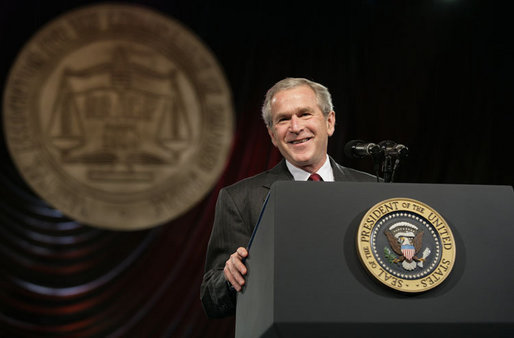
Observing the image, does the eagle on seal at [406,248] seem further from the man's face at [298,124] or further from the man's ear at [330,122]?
the man's ear at [330,122]

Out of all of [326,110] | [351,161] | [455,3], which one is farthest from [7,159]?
[455,3]

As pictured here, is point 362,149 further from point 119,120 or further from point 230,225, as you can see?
point 119,120

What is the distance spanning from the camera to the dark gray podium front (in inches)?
42.3

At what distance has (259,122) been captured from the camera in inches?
168

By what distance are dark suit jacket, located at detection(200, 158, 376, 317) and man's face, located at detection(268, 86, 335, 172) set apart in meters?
0.11

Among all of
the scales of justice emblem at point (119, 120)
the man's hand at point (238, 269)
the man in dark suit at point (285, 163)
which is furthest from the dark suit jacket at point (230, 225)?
the scales of justice emblem at point (119, 120)

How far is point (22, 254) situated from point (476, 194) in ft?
11.1

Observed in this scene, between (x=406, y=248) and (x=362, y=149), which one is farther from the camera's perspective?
(x=362, y=149)

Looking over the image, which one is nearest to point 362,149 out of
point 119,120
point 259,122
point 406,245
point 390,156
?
point 390,156

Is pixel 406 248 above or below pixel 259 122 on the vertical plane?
below

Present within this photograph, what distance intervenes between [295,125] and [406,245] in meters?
0.99

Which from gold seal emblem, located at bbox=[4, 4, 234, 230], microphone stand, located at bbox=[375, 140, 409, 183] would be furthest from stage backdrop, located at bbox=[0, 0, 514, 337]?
microphone stand, located at bbox=[375, 140, 409, 183]

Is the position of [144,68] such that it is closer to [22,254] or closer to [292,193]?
[22,254]

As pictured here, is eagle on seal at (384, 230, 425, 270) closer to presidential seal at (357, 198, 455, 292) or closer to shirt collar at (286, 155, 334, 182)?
presidential seal at (357, 198, 455, 292)
